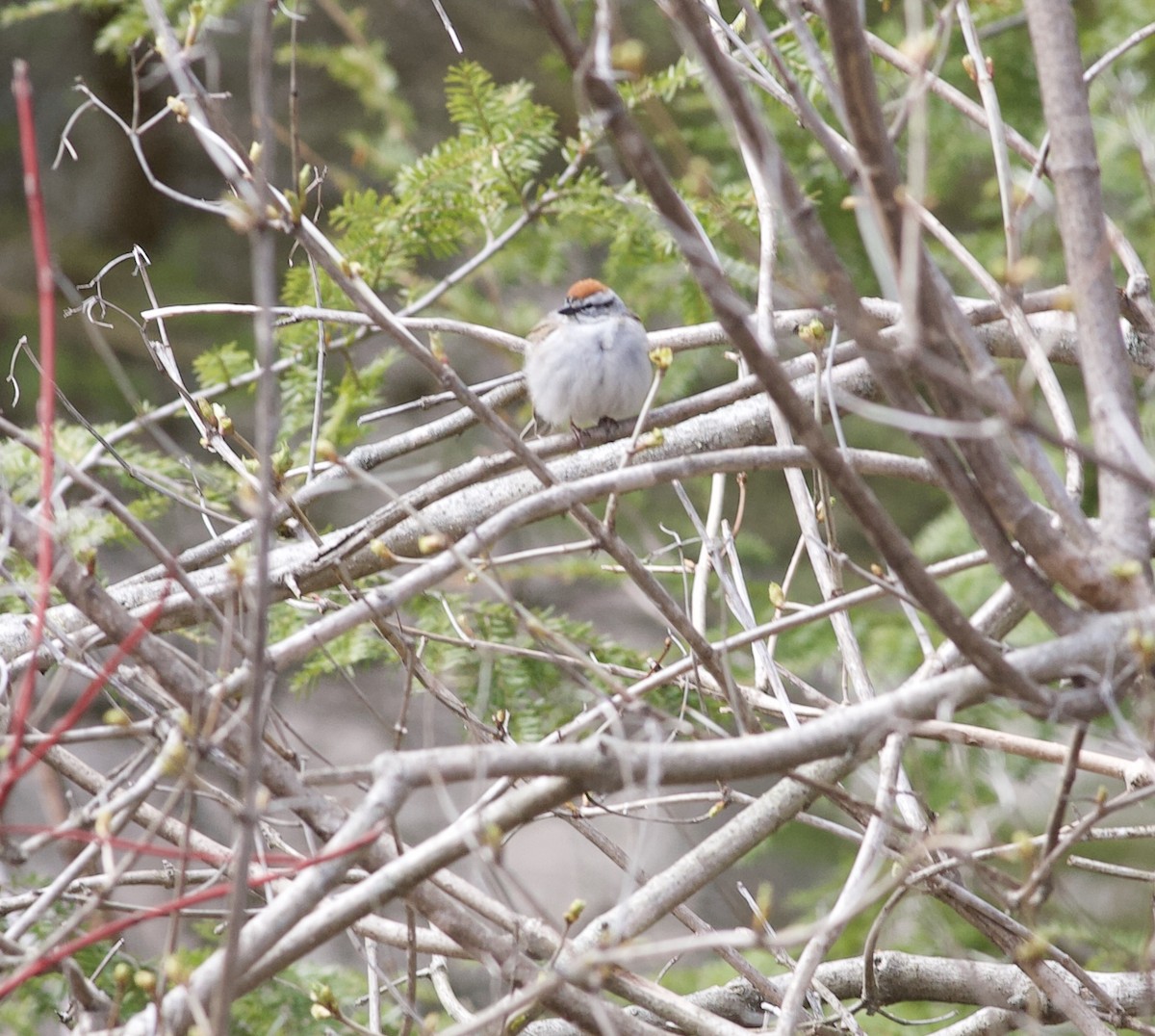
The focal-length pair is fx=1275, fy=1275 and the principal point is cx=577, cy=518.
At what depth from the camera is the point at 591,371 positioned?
3441mm

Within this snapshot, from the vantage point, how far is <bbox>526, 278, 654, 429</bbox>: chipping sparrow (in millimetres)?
3436

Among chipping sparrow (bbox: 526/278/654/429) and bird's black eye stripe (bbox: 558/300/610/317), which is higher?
bird's black eye stripe (bbox: 558/300/610/317)

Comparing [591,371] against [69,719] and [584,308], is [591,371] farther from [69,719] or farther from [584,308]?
[69,719]

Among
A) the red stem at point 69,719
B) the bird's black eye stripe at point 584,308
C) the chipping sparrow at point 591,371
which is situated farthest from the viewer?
the bird's black eye stripe at point 584,308

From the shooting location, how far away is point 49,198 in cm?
704

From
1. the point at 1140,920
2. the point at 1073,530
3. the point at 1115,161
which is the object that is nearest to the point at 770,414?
the point at 1073,530

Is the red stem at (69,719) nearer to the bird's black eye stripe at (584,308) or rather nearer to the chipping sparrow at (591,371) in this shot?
the chipping sparrow at (591,371)

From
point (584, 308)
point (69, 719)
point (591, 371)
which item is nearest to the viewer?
point (69, 719)

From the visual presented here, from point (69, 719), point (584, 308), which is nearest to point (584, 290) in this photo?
point (584, 308)

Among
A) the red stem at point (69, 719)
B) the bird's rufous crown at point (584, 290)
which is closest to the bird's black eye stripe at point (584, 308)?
the bird's rufous crown at point (584, 290)

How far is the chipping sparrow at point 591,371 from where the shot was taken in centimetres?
344

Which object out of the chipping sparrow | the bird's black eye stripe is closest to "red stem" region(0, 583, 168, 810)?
the chipping sparrow

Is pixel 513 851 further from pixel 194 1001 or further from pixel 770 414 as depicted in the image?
pixel 194 1001

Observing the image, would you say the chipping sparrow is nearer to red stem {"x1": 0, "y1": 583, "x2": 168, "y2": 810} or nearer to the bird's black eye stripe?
the bird's black eye stripe
